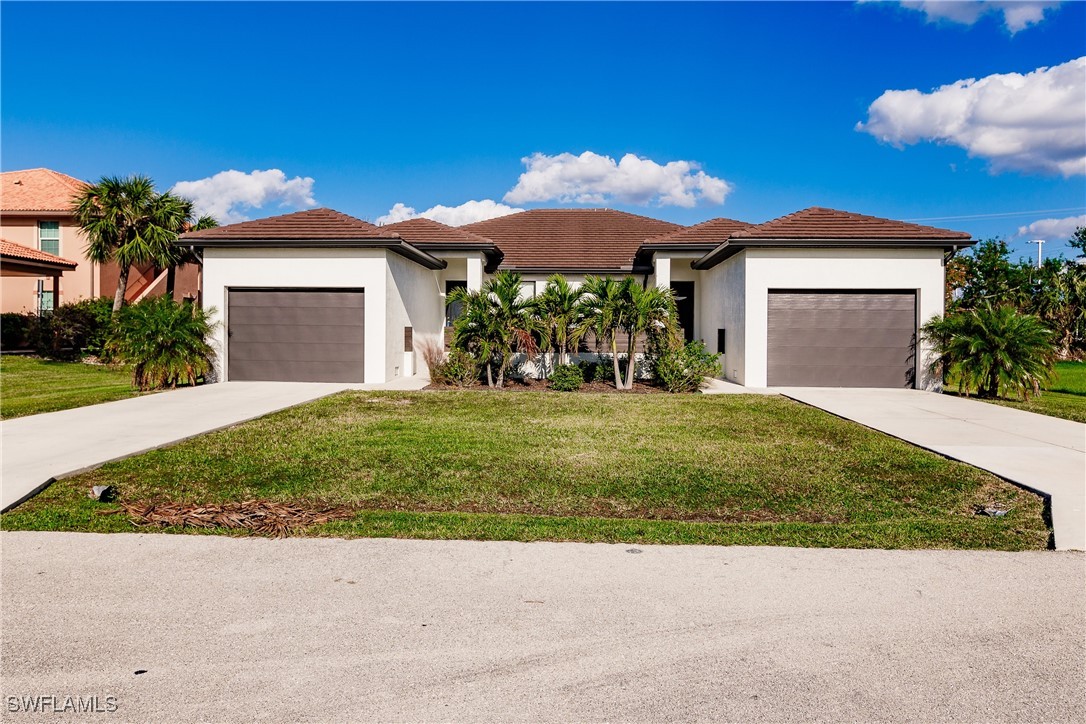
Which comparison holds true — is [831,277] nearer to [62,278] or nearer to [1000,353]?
[1000,353]

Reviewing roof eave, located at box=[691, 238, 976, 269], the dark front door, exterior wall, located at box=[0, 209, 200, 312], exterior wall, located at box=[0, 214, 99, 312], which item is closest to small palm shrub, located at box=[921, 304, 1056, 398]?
roof eave, located at box=[691, 238, 976, 269]

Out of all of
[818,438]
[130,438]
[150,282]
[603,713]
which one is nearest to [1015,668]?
[603,713]

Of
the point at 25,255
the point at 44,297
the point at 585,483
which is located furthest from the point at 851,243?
→ the point at 44,297

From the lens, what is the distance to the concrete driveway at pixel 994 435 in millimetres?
5648

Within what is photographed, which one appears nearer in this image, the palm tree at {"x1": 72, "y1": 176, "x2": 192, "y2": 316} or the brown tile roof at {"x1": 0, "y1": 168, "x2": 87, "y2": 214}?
the palm tree at {"x1": 72, "y1": 176, "x2": 192, "y2": 316}

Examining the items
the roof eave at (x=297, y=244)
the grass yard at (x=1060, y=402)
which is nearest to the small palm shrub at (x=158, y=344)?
the roof eave at (x=297, y=244)

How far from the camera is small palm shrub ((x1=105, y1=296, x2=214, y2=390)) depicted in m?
13.4

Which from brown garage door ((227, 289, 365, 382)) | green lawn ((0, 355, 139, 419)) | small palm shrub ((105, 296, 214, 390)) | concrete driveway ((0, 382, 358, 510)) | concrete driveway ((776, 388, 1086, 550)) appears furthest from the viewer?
A: brown garage door ((227, 289, 365, 382))

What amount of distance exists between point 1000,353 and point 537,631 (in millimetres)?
13252

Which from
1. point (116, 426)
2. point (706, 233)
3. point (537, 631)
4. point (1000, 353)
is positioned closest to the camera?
point (537, 631)

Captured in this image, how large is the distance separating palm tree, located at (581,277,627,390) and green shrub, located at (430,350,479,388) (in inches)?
107

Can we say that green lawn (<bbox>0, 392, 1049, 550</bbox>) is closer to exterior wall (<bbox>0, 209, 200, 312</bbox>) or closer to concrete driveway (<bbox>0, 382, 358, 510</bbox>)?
concrete driveway (<bbox>0, 382, 358, 510</bbox>)

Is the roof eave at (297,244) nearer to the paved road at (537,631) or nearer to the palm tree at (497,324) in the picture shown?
the palm tree at (497,324)

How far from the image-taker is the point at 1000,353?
1294 centimetres
